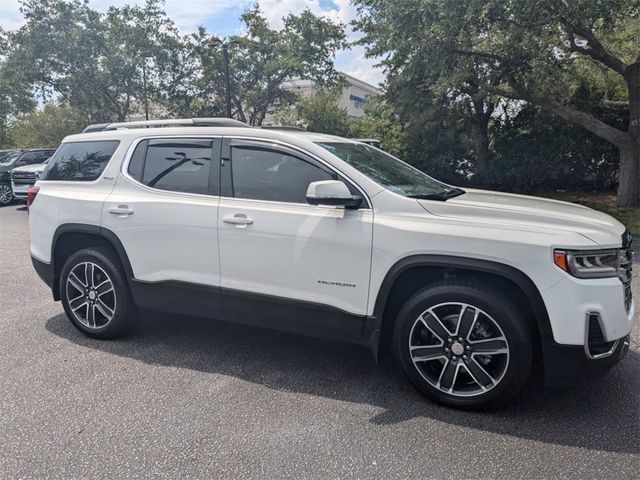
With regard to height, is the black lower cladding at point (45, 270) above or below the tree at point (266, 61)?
below

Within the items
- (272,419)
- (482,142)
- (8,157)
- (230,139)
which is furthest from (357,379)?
(8,157)

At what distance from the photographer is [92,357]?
3902 mm

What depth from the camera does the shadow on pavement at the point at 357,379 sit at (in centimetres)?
284

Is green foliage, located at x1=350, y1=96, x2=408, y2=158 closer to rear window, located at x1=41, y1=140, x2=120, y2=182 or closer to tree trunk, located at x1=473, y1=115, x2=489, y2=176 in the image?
tree trunk, located at x1=473, y1=115, x2=489, y2=176

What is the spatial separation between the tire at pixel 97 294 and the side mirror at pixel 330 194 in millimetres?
2010

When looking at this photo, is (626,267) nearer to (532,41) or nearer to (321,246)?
(321,246)

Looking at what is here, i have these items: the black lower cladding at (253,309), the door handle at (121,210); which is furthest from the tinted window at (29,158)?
the black lower cladding at (253,309)

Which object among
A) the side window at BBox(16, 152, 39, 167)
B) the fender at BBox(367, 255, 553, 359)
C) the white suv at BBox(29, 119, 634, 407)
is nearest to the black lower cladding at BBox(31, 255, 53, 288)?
the white suv at BBox(29, 119, 634, 407)

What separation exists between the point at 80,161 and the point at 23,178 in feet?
36.2

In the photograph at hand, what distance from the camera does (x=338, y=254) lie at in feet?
10.5

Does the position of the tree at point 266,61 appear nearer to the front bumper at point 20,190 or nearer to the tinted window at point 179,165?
the front bumper at point 20,190

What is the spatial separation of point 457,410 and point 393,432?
50 cm

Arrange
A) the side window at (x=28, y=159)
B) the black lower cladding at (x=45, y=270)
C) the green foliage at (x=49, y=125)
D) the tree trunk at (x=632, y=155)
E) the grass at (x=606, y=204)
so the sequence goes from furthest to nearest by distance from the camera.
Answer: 1. the green foliage at (x=49, y=125)
2. the side window at (x=28, y=159)
3. the tree trunk at (x=632, y=155)
4. the grass at (x=606, y=204)
5. the black lower cladding at (x=45, y=270)

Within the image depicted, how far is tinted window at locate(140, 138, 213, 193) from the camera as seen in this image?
12.4 feet
